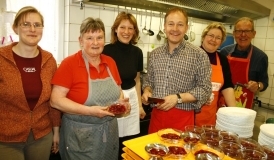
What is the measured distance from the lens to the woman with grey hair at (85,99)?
50.7 inches

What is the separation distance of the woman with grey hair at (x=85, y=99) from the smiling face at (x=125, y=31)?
509mm

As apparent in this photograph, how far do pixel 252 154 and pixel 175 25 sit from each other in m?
0.88

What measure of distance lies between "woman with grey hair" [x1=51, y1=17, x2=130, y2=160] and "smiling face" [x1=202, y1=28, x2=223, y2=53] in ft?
3.09

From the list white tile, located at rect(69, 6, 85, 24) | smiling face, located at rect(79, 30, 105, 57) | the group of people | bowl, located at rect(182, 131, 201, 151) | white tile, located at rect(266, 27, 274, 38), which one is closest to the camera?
bowl, located at rect(182, 131, 201, 151)

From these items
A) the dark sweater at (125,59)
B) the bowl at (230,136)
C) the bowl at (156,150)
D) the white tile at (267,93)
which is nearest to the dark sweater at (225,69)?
the dark sweater at (125,59)

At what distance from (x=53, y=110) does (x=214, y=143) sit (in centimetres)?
101

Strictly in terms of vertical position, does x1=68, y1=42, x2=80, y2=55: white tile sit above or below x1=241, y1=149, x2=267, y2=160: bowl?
above

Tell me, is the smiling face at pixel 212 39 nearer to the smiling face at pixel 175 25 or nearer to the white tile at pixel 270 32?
the smiling face at pixel 175 25

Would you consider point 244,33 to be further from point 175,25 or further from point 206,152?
point 206,152

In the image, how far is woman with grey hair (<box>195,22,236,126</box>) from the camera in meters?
1.81

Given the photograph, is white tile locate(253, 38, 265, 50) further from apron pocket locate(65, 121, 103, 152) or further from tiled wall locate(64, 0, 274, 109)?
apron pocket locate(65, 121, 103, 152)

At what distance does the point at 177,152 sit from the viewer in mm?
941

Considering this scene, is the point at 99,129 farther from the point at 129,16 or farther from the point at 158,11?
the point at 158,11

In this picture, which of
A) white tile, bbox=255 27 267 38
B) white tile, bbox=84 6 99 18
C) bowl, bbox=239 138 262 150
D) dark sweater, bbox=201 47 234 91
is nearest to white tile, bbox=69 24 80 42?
white tile, bbox=84 6 99 18
